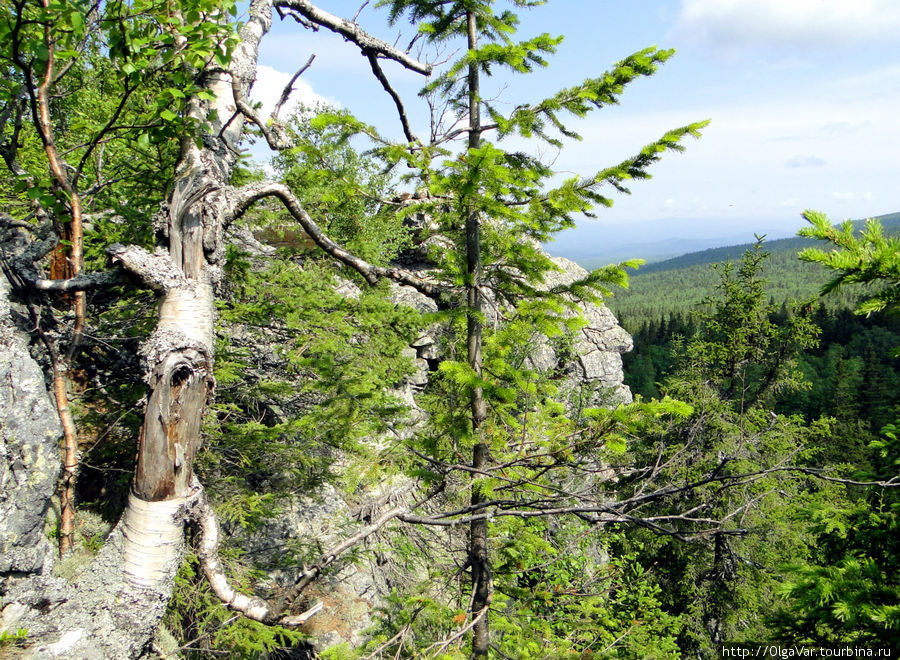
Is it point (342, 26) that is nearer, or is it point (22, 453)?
point (22, 453)

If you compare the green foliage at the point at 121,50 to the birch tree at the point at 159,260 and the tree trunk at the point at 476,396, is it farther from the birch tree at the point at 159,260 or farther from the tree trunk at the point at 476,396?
the tree trunk at the point at 476,396

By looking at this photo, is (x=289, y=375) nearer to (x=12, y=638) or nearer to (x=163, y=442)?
(x=163, y=442)

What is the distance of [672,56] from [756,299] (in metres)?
12.4

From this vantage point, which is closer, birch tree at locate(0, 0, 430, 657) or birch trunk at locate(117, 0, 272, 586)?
birch tree at locate(0, 0, 430, 657)

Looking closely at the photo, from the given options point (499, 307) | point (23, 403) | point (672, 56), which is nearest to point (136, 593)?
point (23, 403)

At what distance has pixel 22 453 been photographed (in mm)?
2582

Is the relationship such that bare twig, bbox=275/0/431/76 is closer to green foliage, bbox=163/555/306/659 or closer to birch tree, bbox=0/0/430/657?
birch tree, bbox=0/0/430/657

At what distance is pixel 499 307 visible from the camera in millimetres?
5273

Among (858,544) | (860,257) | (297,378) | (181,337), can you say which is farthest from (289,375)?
(858,544)

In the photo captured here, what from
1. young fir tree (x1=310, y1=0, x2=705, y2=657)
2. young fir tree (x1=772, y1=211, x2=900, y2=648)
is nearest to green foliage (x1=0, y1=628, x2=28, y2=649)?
young fir tree (x1=310, y1=0, x2=705, y2=657)

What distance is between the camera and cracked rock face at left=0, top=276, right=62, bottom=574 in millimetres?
2451

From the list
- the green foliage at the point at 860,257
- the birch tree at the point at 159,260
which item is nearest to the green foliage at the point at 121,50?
the birch tree at the point at 159,260

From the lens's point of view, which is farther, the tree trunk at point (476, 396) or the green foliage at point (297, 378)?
the green foliage at point (297, 378)

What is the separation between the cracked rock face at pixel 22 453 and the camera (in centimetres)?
245
